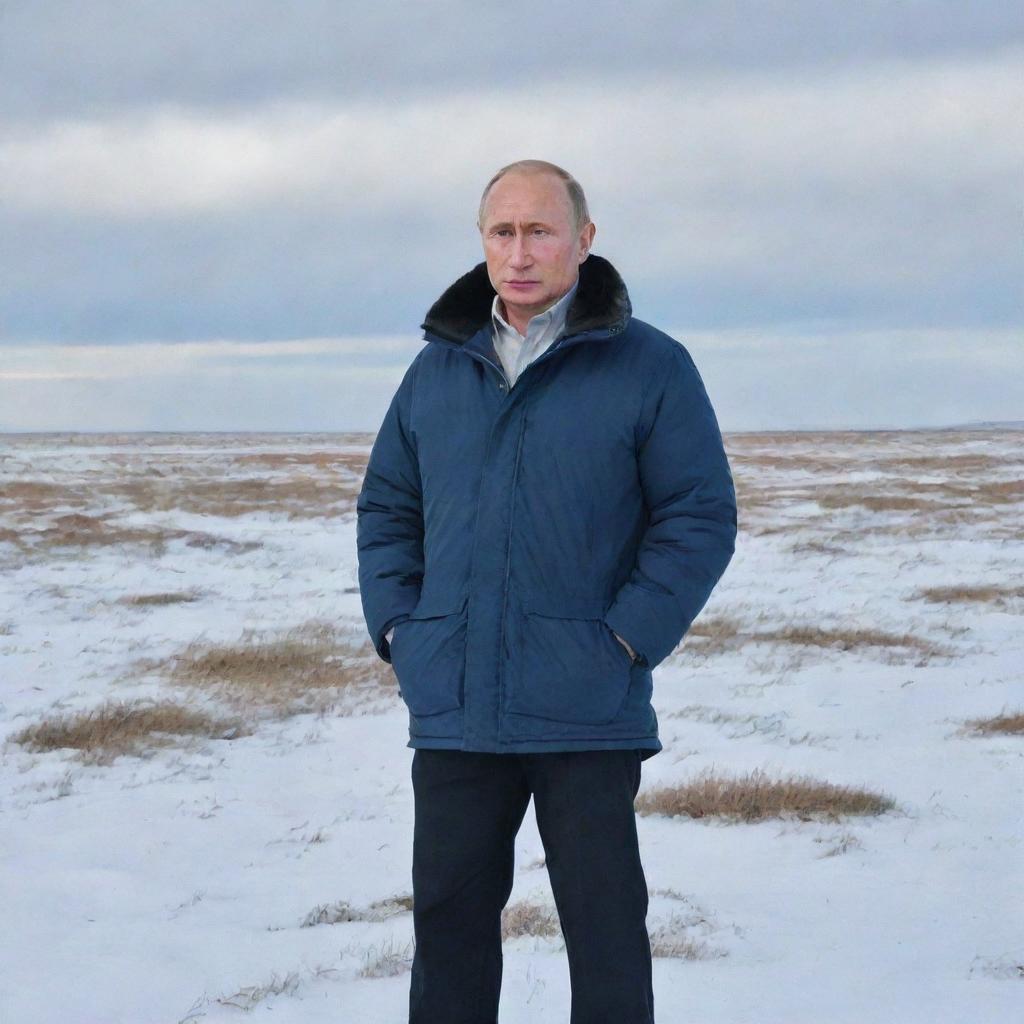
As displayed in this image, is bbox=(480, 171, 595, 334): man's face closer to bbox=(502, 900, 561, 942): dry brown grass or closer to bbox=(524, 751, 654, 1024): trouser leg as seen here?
bbox=(524, 751, 654, 1024): trouser leg

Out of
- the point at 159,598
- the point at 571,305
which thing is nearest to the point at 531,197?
the point at 571,305

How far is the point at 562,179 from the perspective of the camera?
8.18ft

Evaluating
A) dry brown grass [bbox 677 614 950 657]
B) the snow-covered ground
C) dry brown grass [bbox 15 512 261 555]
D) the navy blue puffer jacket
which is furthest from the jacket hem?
dry brown grass [bbox 15 512 261 555]

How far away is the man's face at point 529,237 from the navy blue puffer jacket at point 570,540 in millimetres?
91

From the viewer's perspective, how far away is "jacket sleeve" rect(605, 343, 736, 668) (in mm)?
2418

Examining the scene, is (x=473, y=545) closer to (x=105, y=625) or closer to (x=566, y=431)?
(x=566, y=431)

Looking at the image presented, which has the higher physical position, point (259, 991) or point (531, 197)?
point (531, 197)

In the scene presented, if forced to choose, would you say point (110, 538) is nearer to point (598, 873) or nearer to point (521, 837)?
point (521, 837)

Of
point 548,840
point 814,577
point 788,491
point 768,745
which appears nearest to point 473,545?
point 548,840

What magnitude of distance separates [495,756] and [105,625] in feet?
32.4

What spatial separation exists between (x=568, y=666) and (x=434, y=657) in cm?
28

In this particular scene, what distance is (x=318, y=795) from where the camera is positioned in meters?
6.23

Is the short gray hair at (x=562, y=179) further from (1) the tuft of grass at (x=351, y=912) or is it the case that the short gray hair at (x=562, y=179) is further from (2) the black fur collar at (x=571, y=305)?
(1) the tuft of grass at (x=351, y=912)

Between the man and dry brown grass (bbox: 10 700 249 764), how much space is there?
4.80 metres
